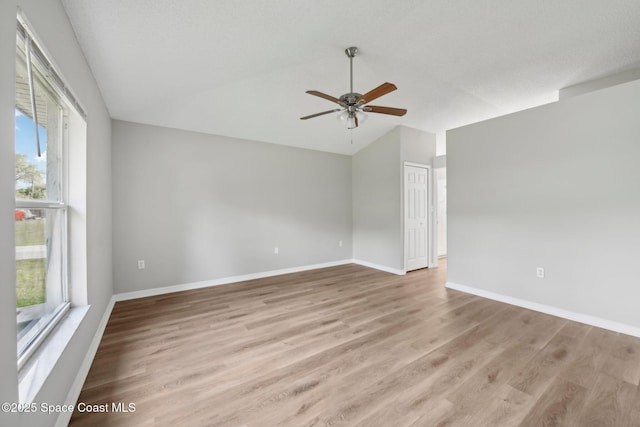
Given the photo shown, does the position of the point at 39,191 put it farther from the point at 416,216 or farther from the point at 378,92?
the point at 416,216

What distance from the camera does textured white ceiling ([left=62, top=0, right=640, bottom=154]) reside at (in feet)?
6.53

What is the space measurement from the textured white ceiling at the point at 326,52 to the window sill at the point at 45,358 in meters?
2.08

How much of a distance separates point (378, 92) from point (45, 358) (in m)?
2.99

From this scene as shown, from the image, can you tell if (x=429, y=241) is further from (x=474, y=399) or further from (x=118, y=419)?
(x=118, y=419)

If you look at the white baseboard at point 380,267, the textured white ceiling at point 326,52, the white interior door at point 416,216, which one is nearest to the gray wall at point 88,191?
the textured white ceiling at point 326,52

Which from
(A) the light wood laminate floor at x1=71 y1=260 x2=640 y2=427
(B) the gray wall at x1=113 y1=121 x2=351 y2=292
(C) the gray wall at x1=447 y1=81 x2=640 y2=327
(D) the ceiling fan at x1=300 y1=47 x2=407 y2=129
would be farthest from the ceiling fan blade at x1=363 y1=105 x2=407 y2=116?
(B) the gray wall at x1=113 y1=121 x2=351 y2=292

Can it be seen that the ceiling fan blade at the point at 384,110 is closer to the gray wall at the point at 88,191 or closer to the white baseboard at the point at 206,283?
the gray wall at the point at 88,191

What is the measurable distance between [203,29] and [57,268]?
2.09m

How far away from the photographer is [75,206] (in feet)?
6.81

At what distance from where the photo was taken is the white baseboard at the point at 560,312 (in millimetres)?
2637

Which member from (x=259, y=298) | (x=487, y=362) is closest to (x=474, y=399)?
(x=487, y=362)

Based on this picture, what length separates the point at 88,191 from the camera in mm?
2195

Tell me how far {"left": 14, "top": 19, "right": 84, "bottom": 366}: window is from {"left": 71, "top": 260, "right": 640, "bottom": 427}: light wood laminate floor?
0.67 metres

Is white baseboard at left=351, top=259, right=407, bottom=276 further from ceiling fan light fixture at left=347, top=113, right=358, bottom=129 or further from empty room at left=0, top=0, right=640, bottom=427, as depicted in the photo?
ceiling fan light fixture at left=347, top=113, right=358, bottom=129
